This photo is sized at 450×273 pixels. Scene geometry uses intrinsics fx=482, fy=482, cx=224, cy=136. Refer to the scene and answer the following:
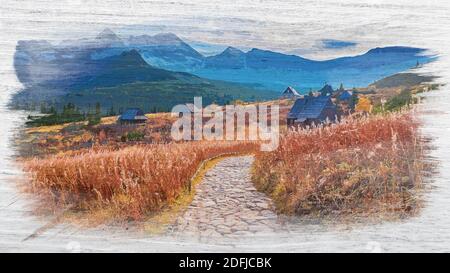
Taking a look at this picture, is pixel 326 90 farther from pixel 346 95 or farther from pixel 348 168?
pixel 348 168

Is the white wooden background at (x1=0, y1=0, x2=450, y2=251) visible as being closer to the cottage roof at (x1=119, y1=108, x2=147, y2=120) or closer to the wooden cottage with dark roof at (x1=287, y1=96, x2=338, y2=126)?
the wooden cottage with dark roof at (x1=287, y1=96, x2=338, y2=126)

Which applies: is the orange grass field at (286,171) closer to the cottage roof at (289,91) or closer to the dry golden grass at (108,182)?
the dry golden grass at (108,182)

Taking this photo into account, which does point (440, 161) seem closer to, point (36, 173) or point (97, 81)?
point (97, 81)

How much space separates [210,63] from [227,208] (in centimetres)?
98

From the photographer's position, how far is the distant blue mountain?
124 inches

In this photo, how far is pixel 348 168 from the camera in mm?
3180

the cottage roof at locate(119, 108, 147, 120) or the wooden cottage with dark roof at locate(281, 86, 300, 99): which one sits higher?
the wooden cottage with dark roof at locate(281, 86, 300, 99)

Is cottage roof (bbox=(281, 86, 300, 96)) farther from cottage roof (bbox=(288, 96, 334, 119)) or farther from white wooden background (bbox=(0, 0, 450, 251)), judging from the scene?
white wooden background (bbox=(0, 0, 450, 251))

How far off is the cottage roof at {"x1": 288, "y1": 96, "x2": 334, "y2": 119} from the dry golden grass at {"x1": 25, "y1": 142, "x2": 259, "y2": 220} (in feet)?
3.01

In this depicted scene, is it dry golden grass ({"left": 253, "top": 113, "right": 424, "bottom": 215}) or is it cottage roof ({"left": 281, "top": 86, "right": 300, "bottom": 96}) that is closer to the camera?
dry golden grass ({"left": 253, "top": 113, "right": 424, "bottom": 215})

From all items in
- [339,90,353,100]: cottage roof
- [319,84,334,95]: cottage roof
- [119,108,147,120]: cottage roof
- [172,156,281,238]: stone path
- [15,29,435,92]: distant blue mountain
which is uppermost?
[15,29,435,92]: distant blue mountain

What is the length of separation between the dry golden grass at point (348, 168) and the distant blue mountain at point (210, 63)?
343mm

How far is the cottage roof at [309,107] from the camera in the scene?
326 cm

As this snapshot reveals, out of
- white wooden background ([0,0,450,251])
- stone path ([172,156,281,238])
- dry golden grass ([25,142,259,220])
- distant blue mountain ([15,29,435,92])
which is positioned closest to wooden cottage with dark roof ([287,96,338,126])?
distant blue mountain ([15,29,435,92])
